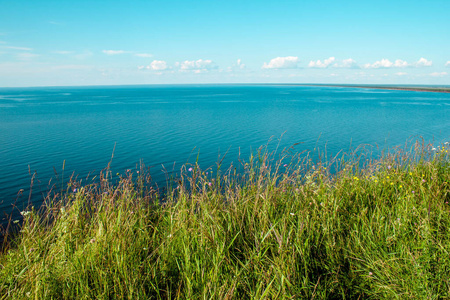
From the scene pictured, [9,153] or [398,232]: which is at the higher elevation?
[398,232]

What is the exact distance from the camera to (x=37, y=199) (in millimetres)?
13273

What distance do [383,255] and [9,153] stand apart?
2713 centimetres

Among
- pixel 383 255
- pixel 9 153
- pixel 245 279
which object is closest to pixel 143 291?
pixel 245 279

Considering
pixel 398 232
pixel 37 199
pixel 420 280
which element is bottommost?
pixel 37 199

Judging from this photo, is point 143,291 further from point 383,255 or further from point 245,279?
point 383,255

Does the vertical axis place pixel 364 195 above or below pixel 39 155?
above

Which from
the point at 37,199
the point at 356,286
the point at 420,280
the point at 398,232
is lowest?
the point at 37,199

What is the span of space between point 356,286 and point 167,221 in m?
2.87

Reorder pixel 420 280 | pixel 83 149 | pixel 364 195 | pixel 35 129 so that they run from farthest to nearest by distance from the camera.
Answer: pixel 35 129 → pixel 83 149 → pixel 364 195 → pixel 420 280

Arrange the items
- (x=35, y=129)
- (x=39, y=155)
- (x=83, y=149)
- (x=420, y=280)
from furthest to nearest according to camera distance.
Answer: (x=35, y=129) < (x=83, y=149) < (x=39, y=155) < (x=420, y=280)

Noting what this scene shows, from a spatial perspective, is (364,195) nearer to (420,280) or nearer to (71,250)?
(420,280)

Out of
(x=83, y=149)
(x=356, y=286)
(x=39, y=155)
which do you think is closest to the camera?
(x=356, y=286)

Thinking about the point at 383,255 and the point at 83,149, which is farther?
the point at 83,149

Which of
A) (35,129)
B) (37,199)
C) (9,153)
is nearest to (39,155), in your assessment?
(9,153)
